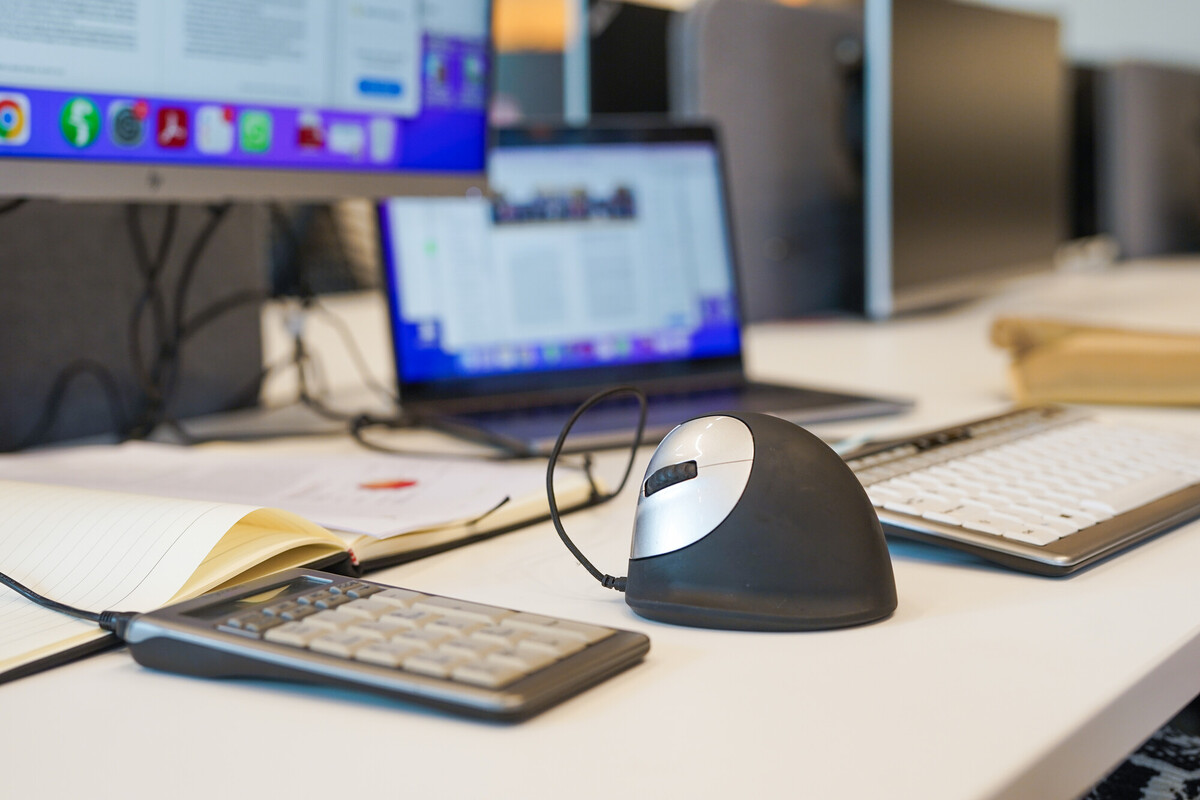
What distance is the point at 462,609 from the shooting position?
1.30 feet

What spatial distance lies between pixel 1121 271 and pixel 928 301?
1.06 m

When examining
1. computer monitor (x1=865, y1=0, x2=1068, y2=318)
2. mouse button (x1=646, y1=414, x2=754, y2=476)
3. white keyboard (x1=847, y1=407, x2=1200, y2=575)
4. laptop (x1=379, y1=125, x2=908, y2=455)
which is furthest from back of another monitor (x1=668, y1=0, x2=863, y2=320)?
mouse button (x1=646, y1=414, x2=754, y2=476)

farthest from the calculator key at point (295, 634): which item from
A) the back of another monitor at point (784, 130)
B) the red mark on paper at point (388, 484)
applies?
the back of another monitor at point (784, 130)

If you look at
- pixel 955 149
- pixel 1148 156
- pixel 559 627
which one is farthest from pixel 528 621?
pixel 1148 156

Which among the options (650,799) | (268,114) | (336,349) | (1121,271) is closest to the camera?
(650,799)

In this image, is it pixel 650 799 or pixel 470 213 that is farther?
pixel 470 213

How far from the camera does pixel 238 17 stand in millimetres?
725

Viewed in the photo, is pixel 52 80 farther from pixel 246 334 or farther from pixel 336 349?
pixel 336 349

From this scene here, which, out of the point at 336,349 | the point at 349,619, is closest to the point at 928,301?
the point at 336,349

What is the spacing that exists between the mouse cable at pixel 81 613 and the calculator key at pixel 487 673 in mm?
137

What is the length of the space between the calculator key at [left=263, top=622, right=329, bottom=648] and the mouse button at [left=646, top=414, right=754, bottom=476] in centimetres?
15

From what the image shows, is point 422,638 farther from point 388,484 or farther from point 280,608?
point 388,484

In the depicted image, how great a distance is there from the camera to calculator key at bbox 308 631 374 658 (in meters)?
0.36

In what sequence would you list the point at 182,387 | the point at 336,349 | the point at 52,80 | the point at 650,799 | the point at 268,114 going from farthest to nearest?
the point at 336,349, the point at 182,387, the point at 268,114, the point at 52,80, the point at 650,799
